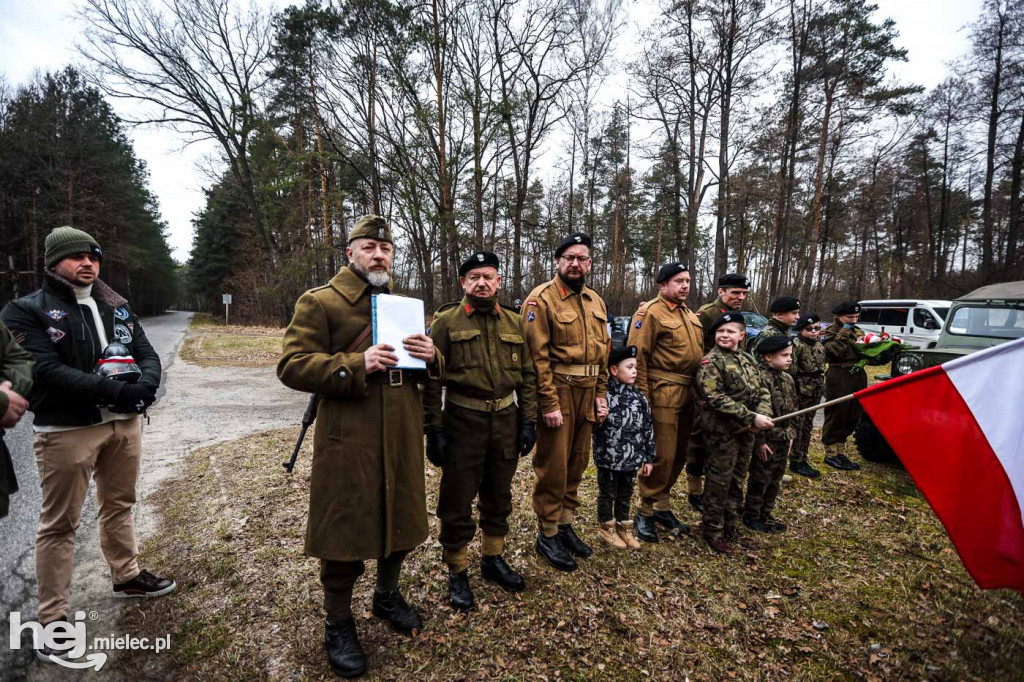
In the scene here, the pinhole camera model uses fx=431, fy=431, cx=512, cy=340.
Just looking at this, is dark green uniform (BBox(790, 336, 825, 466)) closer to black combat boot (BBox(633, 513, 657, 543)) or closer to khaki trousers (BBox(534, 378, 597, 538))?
black combat boot (BBox(633, 513, 657, 543))

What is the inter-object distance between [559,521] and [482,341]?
1.70 meters

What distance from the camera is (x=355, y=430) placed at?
7.37 ft

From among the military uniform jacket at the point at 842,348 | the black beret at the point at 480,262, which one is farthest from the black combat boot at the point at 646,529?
the military uniform jacket at the point at 842,348

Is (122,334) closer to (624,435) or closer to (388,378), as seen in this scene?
(388,378)

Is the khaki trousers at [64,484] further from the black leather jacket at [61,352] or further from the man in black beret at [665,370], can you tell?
the man in black beret at [665,370]

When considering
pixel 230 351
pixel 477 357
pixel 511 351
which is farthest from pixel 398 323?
pixel 230 351

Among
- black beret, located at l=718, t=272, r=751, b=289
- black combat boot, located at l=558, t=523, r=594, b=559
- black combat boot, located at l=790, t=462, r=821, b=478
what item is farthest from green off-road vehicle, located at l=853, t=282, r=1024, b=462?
black combat boot, located at l=558, t=523, r=594, b=559

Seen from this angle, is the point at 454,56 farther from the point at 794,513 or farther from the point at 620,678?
the point at 620,678

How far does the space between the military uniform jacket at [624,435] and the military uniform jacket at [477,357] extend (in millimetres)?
795

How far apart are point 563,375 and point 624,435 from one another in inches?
29.6

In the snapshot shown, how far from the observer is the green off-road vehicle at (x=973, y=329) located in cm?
568

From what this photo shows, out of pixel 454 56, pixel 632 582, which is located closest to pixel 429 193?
pixel 454 56

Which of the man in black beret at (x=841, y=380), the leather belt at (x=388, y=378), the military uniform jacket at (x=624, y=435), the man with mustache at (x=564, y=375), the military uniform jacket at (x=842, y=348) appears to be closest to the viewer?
the leather belt at (x=388, y=378)

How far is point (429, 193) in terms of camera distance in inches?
553
